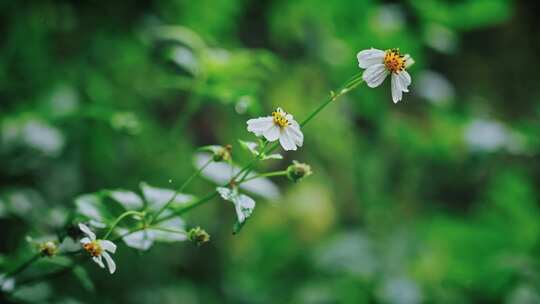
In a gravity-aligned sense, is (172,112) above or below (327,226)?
above

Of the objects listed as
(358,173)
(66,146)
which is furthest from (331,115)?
(66,146)

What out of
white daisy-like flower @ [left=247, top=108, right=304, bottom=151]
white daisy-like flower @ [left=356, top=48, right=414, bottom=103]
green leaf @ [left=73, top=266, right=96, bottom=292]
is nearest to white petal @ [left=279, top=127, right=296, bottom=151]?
white daisy-like flower @ [left=247, top=108, right=304, bottom=151]

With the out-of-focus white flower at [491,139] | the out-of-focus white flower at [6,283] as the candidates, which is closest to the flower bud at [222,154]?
the out-of-focus white flower at [6,283]

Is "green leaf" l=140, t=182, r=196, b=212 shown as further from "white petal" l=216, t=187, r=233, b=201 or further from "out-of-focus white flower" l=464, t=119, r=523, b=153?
"out-of-focus white flower" l=464, t=119, r=523, b=153

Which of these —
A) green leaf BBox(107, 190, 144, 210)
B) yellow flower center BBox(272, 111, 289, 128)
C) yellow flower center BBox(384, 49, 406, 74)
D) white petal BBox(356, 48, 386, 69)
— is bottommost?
green leaf BBox(107, 190, 144, 210)

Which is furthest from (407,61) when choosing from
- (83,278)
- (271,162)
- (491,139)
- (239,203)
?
(271,162)

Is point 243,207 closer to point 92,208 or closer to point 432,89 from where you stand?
point 92,208

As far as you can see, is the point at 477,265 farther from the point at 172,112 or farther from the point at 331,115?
the point at 172,112
